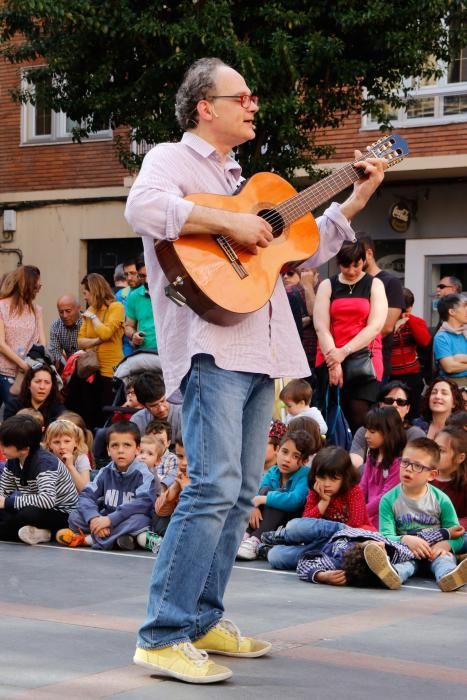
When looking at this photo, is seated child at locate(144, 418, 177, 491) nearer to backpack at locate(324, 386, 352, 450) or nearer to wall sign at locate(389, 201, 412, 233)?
backpack at locate(324, 386, 352, 450)

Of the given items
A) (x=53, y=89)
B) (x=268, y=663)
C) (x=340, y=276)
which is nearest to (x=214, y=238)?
(x=268, y=663)

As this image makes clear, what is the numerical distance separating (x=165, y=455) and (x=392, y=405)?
1.69 m

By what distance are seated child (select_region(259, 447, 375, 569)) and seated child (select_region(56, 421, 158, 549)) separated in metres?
1.20

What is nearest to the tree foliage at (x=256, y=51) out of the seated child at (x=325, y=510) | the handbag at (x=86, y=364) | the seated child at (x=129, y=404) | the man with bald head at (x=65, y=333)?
the man with bald head at (x=65, y=333)

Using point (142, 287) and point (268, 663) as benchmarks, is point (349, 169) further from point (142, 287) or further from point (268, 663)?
point (142, 287)

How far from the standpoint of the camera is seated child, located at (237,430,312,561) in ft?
28.1

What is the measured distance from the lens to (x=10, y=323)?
41.2 ft

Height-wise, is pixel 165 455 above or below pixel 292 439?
below

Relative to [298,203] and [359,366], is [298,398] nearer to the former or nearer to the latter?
[359,366]

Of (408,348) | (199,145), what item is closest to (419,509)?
(408,348)

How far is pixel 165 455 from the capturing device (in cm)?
973

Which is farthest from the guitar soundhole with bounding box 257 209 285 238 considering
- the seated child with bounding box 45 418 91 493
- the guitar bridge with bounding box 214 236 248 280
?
the seated child with bounding box 45 418 91 493

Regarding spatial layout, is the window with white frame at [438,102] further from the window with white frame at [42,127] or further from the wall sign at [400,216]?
the window with white frame at [42,127]

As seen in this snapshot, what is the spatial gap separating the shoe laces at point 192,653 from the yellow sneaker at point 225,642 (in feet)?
0.87
